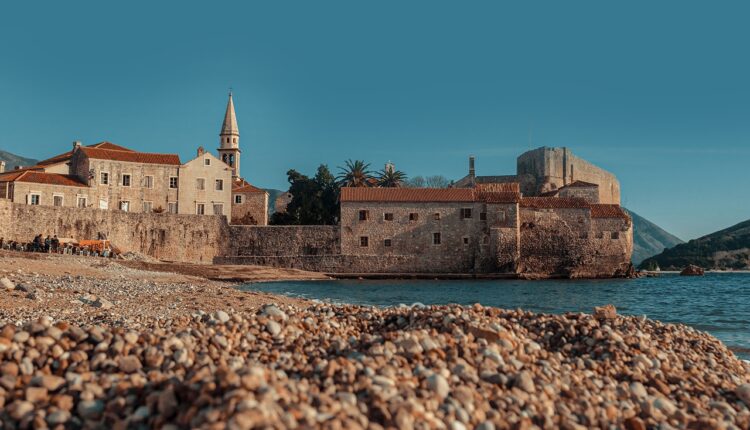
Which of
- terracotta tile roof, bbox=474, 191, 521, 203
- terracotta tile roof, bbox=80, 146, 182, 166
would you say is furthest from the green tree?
terracotta tile roof, bbox=474, 191, 521, 203

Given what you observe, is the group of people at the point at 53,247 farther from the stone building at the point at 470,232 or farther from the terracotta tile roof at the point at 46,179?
the stone building at the point at 470,232

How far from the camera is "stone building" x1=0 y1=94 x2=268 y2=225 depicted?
155ft

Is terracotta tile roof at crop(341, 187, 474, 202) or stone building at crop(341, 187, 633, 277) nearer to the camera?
stone building at crop(341, 187, 633, 277)

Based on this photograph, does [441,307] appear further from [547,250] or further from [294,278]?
[547,250]

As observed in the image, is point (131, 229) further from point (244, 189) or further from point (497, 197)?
point (497, 197)

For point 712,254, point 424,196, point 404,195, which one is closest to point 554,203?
point 424,196

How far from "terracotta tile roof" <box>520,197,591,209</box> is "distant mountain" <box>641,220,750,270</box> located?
157 feet

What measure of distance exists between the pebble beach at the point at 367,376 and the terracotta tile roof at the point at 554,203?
142 feet

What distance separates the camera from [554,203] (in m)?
51.8

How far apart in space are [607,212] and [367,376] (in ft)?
168

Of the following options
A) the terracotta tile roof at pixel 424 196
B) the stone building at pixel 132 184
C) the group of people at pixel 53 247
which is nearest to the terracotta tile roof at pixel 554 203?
the terracotta tile roof at pixel 424 196

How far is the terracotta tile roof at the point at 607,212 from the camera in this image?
52000mm

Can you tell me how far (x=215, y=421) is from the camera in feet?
13.6

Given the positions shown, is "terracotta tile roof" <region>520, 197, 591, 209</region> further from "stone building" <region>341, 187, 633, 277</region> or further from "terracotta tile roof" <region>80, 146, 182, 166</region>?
"terracotta tile roof" <region>80, 146, 182, 166</region>
